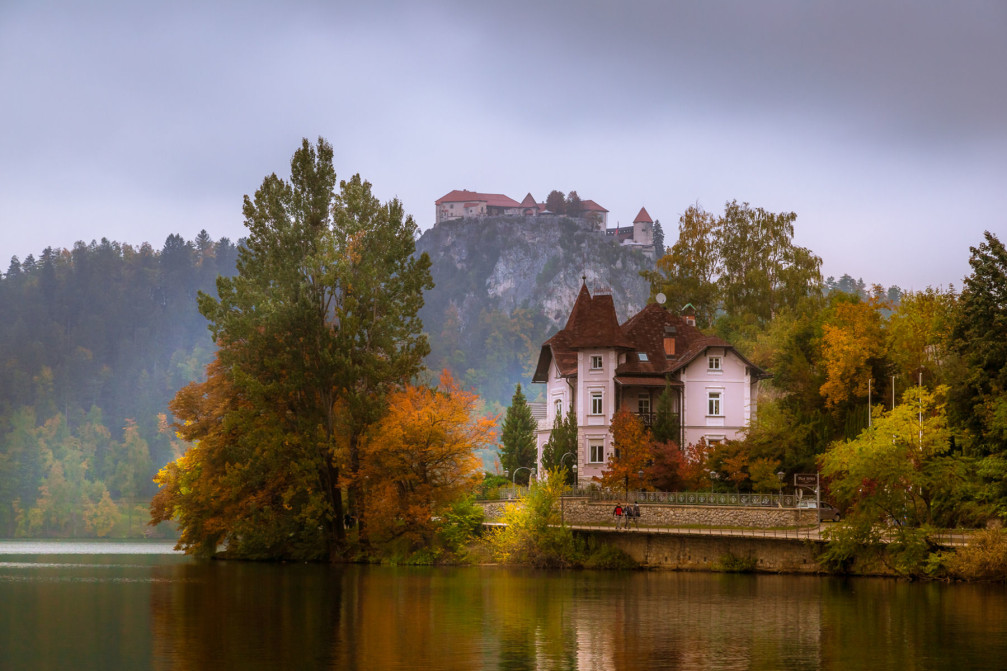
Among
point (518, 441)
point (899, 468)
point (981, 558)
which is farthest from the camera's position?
point (518, 441)

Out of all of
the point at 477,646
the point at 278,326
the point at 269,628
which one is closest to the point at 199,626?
the point at 269,628

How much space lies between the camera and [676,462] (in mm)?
68688

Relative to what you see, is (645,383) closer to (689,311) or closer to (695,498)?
(695,498)

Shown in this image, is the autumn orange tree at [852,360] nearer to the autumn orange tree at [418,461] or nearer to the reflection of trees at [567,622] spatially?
the reflection of trees at [567,622]

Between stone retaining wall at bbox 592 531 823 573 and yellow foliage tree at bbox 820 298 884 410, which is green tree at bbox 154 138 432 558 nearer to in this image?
stone retaining wall at bbox 592 531 823 573

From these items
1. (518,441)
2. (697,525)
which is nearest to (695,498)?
(697,525)

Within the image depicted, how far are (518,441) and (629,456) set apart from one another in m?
32.5

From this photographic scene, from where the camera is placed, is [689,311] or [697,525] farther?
[689,311]

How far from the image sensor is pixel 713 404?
79.9 meters

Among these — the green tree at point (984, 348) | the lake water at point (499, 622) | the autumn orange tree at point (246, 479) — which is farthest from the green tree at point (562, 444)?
the green tree at point (984, 348)

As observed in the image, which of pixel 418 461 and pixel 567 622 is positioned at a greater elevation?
pixel 418 461

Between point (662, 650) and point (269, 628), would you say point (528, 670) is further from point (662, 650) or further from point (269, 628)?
point (269, 628)

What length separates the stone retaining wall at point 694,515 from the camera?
197 feet

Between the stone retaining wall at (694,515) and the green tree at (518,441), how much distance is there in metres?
32.7
